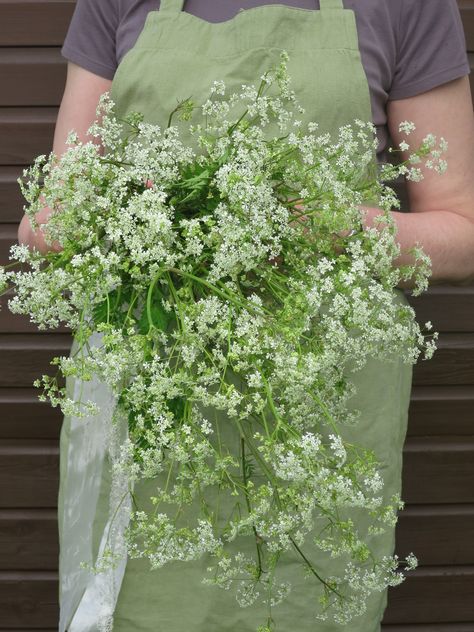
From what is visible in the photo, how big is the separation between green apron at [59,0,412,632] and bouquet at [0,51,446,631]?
14.5 inches

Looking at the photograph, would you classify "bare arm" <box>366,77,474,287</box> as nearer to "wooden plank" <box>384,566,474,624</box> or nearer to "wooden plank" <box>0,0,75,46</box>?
"wooden plank" <box>0,0,75,46</box>

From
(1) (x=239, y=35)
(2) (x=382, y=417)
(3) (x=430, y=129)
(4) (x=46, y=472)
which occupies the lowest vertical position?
(4) (x=46, y=472)

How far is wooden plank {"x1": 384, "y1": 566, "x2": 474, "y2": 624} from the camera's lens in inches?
105

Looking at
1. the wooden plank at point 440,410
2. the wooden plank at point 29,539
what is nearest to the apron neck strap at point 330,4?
the wooden plank at point 440,410

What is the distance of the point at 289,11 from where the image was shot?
169 cm

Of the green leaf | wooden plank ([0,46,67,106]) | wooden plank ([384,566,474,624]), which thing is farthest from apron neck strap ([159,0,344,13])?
wooden plank ([384,566,474,624])

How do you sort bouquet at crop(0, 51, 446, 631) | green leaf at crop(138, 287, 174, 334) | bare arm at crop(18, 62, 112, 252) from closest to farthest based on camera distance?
bouquet at crop(0, 51, 446, 631)
green leaf at crop(138, 287, 174, 334)
bare arm at crop(18, 62, 112, 252)

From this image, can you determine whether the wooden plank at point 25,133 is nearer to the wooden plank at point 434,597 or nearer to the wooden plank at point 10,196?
the wooden plank at point 10,196

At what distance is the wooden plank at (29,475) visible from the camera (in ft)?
8.55

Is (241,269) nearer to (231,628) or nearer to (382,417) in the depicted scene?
(382,417)

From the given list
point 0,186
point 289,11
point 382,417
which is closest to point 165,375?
point 382,417

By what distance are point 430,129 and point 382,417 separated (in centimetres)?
49

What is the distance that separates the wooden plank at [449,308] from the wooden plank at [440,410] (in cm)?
16

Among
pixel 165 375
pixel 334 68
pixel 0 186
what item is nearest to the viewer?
pixel 165 375
